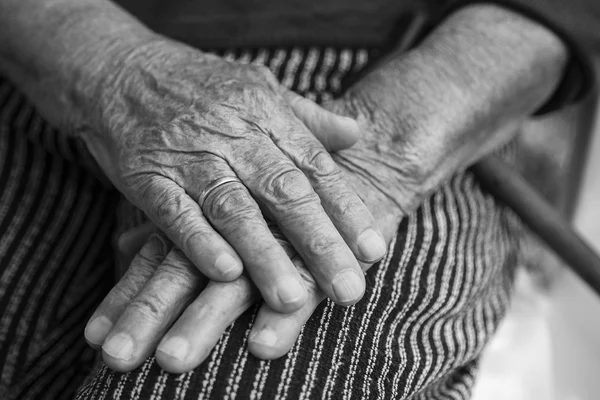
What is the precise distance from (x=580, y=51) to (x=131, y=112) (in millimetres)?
722

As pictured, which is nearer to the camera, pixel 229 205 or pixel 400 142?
pixel 229 205

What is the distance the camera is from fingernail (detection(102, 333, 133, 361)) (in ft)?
2.06

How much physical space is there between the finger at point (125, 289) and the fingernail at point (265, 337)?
0.15 m

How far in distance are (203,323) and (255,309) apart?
0.23 ft

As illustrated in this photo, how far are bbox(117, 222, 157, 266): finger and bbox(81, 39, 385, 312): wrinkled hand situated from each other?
0.03 m

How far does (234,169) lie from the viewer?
0.72 m

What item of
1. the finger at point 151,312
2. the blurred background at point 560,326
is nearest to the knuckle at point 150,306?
the finger at point 151,312

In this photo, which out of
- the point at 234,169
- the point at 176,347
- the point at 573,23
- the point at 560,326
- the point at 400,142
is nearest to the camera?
the point at 176,347

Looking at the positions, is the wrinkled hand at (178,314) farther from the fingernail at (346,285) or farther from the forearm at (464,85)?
the forearm at (464,85)

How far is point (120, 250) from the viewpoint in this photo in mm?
806

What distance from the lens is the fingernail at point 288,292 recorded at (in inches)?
24.9

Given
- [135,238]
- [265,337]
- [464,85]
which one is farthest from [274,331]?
[464,85]

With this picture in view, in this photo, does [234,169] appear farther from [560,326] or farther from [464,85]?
[560,326]

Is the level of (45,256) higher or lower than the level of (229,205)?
lower
